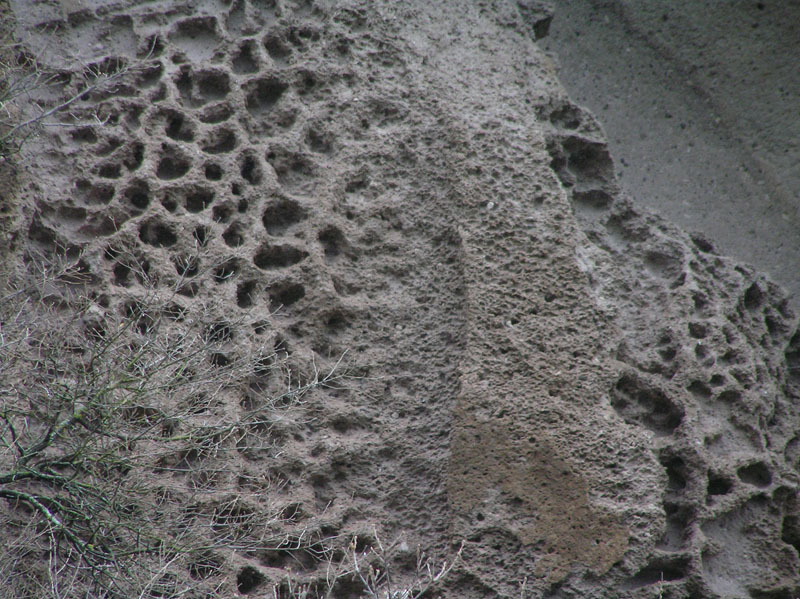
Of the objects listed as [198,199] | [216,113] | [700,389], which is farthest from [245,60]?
[700,389]

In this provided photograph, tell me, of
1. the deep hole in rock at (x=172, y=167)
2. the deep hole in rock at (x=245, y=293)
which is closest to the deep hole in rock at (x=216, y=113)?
the deep hole in rock at (x=172, y=167)

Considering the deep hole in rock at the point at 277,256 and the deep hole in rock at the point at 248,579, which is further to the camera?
the deep hole in rock at the point at 277,256

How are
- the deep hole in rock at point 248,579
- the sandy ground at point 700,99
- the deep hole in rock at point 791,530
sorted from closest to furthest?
the deep hole in rock at point 248,579, the deep hole in rock at point 791,530, the sandy ground at point 700,99

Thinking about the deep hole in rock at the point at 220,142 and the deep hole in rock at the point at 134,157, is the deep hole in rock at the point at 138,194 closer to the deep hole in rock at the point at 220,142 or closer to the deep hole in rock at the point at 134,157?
the deep hole in rock at the point at 134,157

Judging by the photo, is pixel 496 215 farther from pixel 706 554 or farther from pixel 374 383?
pixel 706 554

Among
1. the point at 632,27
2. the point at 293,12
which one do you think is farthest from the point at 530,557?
the point at 632,27

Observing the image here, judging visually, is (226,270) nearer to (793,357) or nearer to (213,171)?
(213,171)
